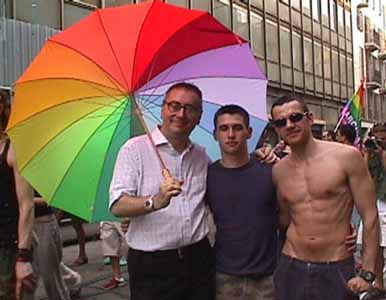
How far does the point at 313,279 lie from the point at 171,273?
0.74 meters

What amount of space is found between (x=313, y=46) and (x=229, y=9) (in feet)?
32.1

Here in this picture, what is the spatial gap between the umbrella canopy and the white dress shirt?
8.7 inches

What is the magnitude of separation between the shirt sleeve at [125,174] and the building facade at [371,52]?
38.4 meters

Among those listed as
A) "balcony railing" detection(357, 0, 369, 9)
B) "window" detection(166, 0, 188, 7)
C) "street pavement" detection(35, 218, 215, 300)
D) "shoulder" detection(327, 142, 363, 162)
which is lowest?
"street pavement" detection(35, 218, 215, 300)

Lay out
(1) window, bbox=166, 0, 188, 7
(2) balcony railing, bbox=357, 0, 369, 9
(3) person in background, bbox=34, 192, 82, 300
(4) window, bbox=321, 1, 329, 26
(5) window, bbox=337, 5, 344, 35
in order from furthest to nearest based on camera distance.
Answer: (2) balcony railing, bbox=357, 0, 369, 9
(5) window, bbox=337, 5, 344, 35
(4) window, bbox=321, 1, 329, 26
(1) window, bbox=166, 0, 188, 7
(3) person in background, bbox=34, 192, 82, 300

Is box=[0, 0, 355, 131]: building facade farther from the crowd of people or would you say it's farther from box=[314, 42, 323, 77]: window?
the crowd of people

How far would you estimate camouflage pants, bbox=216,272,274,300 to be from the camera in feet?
12.2

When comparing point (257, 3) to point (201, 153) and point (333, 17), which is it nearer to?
point (333, 17)

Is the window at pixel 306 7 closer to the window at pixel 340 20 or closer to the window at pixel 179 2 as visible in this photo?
the window at pixel 340 20

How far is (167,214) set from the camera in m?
3.61

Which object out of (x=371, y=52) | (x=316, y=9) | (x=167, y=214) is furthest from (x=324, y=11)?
(x=167, y=214)

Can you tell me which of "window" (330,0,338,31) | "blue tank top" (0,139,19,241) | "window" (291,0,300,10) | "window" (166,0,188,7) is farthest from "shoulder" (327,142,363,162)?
"window" (330,0,338,31)

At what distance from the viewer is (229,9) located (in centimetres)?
2381

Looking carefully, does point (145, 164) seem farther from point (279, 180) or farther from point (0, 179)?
point (0, 179)
